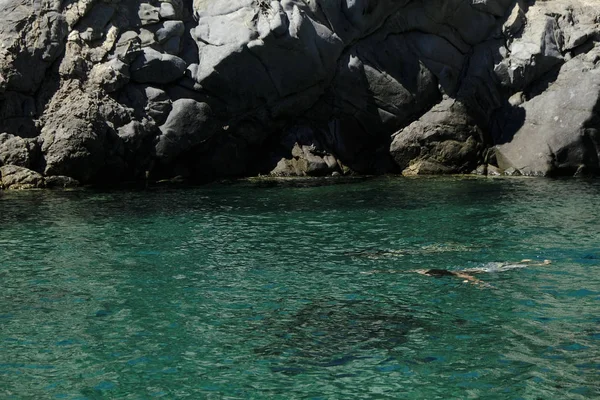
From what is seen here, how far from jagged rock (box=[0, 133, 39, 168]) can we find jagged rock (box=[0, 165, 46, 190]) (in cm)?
18

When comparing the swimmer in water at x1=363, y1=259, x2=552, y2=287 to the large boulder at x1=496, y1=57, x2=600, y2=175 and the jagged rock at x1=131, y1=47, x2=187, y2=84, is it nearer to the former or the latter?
the large boulder at x1=496, y1=57, x2=600, y2=175

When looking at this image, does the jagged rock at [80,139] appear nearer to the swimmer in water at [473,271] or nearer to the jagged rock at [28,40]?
the jagged rock at [28,40]

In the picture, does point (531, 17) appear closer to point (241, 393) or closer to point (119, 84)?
point (119, 84)

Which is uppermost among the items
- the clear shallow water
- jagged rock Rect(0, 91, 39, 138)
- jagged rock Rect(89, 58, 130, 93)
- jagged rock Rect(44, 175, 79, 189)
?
jagged rock Rect(89, 58, 130, 93)

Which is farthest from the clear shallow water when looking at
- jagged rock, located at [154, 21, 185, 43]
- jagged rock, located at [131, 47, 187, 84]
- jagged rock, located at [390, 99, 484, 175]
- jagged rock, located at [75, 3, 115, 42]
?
jagged rock, located at [154, 21, 185, 43]

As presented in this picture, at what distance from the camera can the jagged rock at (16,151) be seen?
72.1ft

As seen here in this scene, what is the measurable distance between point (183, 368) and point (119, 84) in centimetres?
1637

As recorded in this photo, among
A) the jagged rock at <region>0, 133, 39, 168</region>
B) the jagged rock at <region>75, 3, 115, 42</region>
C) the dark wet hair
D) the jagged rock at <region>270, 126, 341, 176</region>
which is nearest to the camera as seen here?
the dark wet hair

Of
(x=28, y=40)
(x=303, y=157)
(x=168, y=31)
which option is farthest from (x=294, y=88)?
(x=28, y=40)

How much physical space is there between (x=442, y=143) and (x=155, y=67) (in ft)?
30.3

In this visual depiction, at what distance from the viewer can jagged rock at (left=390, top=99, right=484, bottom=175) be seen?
24.9 metres

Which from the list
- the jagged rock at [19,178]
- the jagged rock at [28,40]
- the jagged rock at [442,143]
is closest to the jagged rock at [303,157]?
the jagged rock at [442,143]

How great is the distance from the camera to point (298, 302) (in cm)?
1040

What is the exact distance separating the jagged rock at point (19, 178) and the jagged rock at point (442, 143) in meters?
10.9
